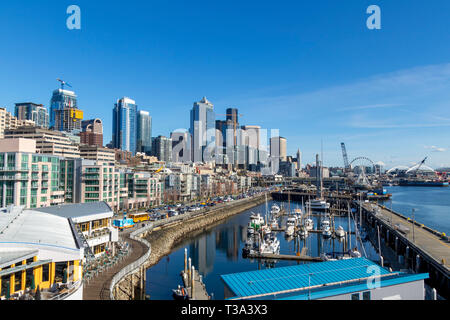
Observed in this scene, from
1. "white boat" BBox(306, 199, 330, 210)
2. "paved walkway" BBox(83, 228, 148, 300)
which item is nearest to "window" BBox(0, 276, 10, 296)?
"paved walkway" BBox(83, 228, 148, 300)

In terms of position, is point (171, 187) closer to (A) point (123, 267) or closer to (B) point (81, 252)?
(A) point (123, 267)

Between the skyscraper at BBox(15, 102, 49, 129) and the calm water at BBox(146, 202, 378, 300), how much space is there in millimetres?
161815

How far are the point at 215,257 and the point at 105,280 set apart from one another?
1737 centimetres

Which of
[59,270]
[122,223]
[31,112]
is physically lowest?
[122,223]

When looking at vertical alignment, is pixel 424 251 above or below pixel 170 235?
above

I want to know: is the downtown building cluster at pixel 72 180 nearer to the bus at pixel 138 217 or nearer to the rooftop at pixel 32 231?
the rooftop at pixel 32 231

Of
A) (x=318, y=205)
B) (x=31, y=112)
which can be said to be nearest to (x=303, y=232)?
(x=318, y=205)

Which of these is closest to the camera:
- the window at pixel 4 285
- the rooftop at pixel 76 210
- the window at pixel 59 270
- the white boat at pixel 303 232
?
the window at pixel 4 285

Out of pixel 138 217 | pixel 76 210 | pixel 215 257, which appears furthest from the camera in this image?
pixel 138 217

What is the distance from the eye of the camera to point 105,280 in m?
17.1

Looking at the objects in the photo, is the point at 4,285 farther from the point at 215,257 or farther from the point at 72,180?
the point at 72,180

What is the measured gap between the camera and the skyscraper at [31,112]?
16988 centimetres

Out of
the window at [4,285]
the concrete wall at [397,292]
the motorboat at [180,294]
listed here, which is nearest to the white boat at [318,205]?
the motorboat at [180,294]

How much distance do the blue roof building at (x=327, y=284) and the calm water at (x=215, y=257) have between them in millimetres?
11274
